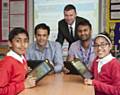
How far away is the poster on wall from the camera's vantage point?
3752mm

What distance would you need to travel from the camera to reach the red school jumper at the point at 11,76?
1.95 meters

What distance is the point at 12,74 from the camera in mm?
2029

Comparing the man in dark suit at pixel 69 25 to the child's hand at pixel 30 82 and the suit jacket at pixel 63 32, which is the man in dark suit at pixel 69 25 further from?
the child's hand at pixel 30 82

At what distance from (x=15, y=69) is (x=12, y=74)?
0.04 metres

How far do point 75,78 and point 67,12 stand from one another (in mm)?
1102

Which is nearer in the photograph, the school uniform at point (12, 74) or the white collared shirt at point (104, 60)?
the school uniform at point (12, 74)

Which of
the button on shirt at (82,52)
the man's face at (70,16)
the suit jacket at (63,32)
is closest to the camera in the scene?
the button on shirt at (82,52)

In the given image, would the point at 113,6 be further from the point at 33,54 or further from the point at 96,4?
the point at 33,54

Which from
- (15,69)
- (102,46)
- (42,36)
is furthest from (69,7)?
(15,69)

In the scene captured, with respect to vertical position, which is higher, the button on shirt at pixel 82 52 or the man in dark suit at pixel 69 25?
the man in dark suit at pixel 69 25

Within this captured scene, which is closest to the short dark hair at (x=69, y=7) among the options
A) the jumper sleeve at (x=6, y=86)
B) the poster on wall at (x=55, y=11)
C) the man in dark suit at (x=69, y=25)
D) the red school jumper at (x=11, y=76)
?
the man in dark suit at (x=69, y=25)

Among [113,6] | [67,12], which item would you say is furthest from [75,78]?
[113,6]

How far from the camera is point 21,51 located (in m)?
2.19

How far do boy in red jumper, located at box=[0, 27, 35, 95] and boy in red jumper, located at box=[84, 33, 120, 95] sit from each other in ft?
1.67
